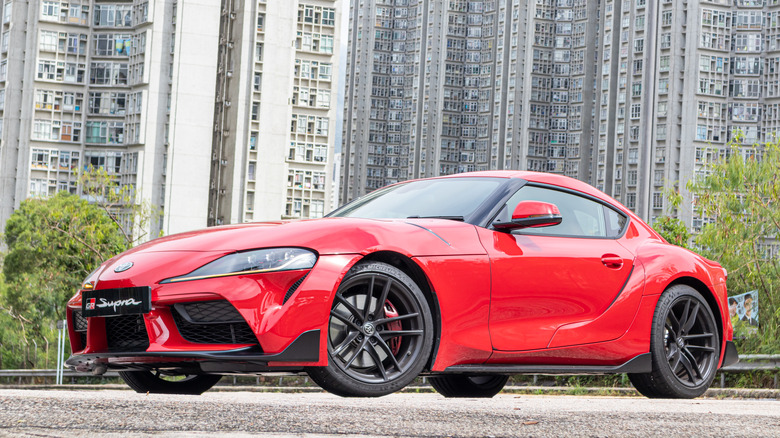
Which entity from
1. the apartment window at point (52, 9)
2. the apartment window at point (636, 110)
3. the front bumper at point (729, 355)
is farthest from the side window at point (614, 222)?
the apartment window at point (636, 110)

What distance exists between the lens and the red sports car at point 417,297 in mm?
4910

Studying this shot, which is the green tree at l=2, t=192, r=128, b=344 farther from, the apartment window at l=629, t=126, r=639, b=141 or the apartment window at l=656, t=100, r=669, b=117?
the apartment window at l=629, t=126, r=639, b=141

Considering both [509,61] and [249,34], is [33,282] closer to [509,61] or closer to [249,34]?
[249,34]

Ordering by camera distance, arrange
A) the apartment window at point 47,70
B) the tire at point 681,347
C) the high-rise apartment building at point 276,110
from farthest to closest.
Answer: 1. the apartment window at point 47,70
2. the high-rise apartment building at point 276,110
3. the tire at point 681,347

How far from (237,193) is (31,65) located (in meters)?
22.8

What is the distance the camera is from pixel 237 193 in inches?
2857

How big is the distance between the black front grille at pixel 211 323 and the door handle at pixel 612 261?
251 cm

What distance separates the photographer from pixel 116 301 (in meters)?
5.12

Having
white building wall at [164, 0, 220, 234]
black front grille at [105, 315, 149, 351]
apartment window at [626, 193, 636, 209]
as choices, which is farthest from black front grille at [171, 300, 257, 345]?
apartment window at [626, 193, 636, 209]

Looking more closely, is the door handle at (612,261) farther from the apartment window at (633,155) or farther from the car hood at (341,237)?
the apartment window at (633,155)

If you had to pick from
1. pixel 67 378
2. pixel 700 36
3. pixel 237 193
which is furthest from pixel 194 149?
pixel 700 36

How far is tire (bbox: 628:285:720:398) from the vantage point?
6.59 meters

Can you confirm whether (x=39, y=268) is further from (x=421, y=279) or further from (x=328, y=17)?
(x=421, y=279)

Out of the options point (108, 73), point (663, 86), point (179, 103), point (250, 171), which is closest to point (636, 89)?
point (663, 86)
